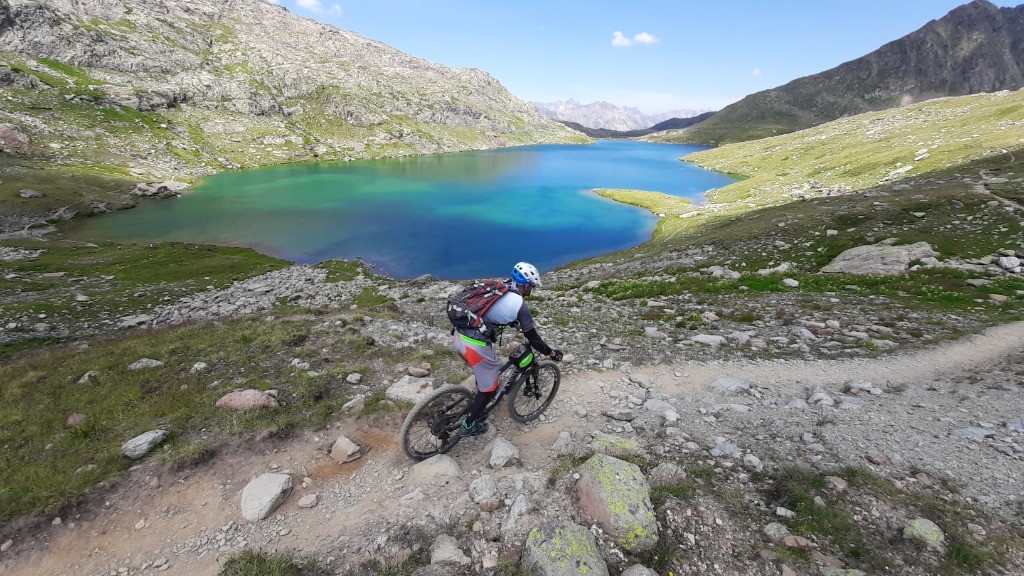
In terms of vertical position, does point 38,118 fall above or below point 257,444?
above

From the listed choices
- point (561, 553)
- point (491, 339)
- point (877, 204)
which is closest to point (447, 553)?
point (561, 553)

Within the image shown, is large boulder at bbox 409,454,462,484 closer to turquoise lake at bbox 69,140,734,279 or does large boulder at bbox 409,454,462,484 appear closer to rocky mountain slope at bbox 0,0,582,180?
turquoise lake at bbox 69,140,734,279

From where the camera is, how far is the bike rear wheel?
336 inches

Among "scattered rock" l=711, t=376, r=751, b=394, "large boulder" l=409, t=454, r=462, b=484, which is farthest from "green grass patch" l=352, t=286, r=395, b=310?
"scattered rock" l=711, t=376, r=751, b=394

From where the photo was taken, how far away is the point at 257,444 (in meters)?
8.95

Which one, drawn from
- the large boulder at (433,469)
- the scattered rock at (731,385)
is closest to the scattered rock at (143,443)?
the large boulder at (433,469)

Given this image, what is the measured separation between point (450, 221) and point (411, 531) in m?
64.9

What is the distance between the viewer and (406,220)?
68500mm

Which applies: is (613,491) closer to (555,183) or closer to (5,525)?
(5,525)

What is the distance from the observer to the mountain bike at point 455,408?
340 inches

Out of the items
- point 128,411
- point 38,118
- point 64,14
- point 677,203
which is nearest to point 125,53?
point 64,14

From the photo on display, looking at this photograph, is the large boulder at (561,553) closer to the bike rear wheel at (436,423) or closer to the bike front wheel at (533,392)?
the bike rear wheel at (436,423)

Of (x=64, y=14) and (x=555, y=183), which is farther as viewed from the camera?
(x=64, y=14)

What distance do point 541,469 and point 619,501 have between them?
192 centimetres
